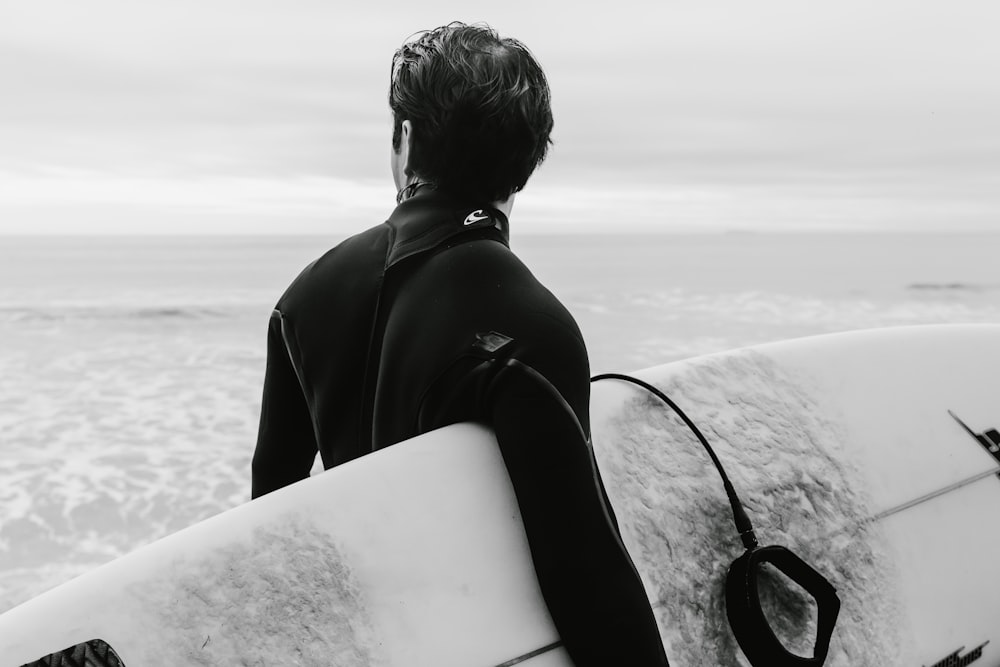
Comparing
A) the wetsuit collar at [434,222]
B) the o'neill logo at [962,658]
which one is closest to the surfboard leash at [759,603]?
the o'neill logo at [962,658]

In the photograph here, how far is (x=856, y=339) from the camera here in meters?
A: 2.50

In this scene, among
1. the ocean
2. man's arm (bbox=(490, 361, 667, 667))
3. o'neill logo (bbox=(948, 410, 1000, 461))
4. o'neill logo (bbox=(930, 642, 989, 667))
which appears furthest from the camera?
the ocean

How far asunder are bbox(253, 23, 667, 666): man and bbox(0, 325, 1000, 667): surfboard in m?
0.13

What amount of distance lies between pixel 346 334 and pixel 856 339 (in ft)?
5.75

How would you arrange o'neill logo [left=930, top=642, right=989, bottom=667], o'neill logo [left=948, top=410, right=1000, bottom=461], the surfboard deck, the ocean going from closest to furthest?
the surfboard deck → o'neill logo [left=930, top=642, right=989, bottom=667] → o'neill logo [left=948, top=410, right=1000, bottom=461] → the ocean

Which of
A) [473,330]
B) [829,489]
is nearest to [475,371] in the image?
[473,330]

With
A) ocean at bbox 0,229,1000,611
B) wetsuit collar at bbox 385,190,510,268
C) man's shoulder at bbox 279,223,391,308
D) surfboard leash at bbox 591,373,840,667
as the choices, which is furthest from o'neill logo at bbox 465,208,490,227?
ocean at bbox 0,229,1000,611

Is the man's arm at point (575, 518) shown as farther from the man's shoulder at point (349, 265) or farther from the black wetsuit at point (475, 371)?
the man's shoulder at point (349, 265)

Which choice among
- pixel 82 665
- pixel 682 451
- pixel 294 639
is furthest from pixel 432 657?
pixel 682 451

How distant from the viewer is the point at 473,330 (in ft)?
3.97

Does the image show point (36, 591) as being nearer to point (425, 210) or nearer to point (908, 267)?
point (425, 210)

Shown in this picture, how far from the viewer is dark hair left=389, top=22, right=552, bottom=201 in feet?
4.18

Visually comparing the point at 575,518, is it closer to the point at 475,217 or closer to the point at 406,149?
the point at 475,217

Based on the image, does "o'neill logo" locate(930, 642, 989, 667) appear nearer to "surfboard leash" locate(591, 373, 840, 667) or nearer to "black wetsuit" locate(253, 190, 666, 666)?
"surfboard leash" locate(591, 373, 840, 667)
